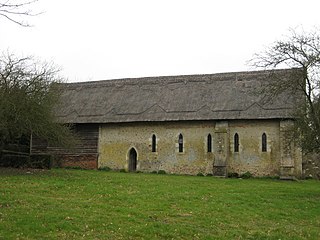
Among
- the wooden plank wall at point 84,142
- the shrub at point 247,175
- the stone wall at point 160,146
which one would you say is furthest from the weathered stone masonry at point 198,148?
the wooden plank wall at point 84,142

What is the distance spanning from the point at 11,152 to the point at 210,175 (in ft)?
47.1

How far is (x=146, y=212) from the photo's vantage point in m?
14.2

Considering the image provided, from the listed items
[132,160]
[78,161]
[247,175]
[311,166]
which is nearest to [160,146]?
[132,160]

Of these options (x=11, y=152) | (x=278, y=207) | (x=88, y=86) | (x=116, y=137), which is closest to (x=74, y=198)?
(x=278, y=207)

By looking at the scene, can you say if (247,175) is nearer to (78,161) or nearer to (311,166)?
(311,166)

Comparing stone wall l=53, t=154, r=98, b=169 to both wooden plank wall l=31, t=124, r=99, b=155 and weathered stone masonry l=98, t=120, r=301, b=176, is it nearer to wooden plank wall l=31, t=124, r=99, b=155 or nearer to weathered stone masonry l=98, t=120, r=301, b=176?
wooden plank wall l=31, t=124, r=99, b=155

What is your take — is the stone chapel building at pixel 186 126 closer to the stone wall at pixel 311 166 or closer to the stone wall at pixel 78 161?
the stone wall at pixel 78 161

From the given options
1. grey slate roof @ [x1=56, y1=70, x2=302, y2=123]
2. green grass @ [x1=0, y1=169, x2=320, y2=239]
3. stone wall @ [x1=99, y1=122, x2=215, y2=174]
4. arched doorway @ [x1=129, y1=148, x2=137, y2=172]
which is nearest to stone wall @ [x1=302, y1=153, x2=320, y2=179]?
grey slate roof @ [x1=56, y1=70, x2=302, y2=123]

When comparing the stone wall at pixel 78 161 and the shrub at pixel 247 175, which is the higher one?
the stone wall at pixel 78 161

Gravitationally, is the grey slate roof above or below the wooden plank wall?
above

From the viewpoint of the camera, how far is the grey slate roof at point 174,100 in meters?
33.7

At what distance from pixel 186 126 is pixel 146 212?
821 inches

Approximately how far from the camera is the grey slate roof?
33.7 meters

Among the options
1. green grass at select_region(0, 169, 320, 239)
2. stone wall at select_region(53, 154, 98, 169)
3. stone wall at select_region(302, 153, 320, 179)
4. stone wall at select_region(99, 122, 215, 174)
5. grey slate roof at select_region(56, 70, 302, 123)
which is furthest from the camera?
stone wall at select_region(53, 154, 98, 169)
